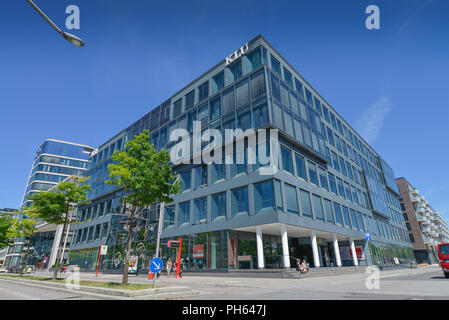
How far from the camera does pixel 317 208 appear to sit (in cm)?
3034

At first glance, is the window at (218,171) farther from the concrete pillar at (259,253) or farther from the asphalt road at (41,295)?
the asphalt road at (41,295)

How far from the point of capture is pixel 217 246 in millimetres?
27109

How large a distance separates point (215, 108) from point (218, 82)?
416 cm

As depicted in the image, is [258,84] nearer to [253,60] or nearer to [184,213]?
[253,60]

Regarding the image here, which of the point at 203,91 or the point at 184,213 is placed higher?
the point at 203,91

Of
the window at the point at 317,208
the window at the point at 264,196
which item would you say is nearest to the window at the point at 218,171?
the window at the point at 264,196

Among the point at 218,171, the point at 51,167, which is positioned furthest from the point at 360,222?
the point at 51,167

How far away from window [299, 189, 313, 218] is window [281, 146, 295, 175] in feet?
8.98

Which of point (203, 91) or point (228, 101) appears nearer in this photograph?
point (228, 101)

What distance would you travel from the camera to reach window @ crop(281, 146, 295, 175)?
A: 88.2 ft

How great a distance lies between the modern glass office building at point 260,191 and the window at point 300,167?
0.15m

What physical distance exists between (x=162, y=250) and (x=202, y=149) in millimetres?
14390

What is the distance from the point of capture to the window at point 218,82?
113ft
